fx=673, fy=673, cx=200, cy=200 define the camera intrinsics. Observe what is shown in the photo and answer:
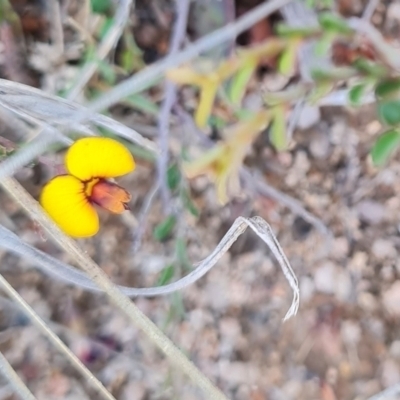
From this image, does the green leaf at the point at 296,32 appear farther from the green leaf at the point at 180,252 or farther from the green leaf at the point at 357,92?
the green leaf at the point at 180,252

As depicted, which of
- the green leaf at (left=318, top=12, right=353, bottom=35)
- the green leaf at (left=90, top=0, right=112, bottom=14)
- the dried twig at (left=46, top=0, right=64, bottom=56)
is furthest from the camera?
the dried twig at (left=46, top=0, right=64, bottom=56)

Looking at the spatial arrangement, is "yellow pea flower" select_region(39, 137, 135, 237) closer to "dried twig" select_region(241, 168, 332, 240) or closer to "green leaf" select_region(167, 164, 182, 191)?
"green leaf" select_region(167, 164, 182, 191)

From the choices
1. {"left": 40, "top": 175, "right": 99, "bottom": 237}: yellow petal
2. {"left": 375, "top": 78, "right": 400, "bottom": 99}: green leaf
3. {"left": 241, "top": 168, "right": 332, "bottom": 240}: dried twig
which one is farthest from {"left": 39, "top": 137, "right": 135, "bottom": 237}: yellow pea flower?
{"left": 241, "top": 168, "right": 332, "bottom": 240}: dried twig

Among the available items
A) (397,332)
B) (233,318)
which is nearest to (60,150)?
(233,318)

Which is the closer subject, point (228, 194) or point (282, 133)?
point (282, 133)

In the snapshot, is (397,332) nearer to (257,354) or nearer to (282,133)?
(257,354)

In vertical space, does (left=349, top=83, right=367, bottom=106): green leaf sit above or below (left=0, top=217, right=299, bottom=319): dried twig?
above

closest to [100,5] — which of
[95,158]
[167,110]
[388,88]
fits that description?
[167,110]
